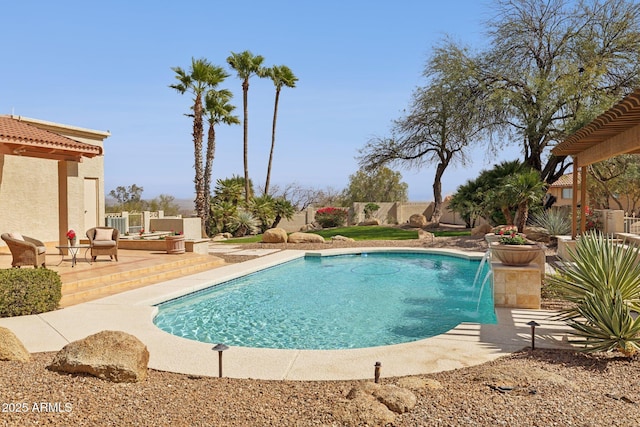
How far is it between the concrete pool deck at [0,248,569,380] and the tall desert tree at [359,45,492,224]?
17.1 meters

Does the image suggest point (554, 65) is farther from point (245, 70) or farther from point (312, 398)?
point (312, 398)

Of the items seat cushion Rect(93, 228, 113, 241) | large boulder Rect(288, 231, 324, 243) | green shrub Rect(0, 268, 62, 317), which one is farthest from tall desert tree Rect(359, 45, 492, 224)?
green shrub Rect(0, 268, 62, 317)

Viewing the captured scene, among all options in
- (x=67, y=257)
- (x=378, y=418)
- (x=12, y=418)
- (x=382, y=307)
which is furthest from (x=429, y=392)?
(x=67, y=257)

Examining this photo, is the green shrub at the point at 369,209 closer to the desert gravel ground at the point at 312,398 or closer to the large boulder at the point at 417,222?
the large boulder at the point at 417,222

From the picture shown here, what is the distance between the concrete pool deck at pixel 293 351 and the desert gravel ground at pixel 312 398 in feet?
0.88

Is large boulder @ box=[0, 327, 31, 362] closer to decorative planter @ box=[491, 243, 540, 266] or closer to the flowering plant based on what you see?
decorative planter @ box=[491, 243, 540, 266]

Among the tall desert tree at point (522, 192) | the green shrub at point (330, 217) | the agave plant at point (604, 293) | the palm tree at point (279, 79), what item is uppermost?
the palm tree at point (279, 79)

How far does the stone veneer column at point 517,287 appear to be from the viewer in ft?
26.0

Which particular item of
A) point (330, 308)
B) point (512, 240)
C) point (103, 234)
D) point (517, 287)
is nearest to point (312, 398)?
point (330, 308)

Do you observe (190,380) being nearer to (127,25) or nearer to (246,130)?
(127,25)

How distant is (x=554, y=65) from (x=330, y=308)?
18.0 metres

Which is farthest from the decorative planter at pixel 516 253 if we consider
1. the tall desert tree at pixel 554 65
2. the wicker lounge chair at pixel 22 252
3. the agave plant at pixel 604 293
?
the tall desert tree at pixel 554 65

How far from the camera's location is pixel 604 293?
18.5 ft

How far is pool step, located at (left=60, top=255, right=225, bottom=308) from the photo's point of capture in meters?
8.83
